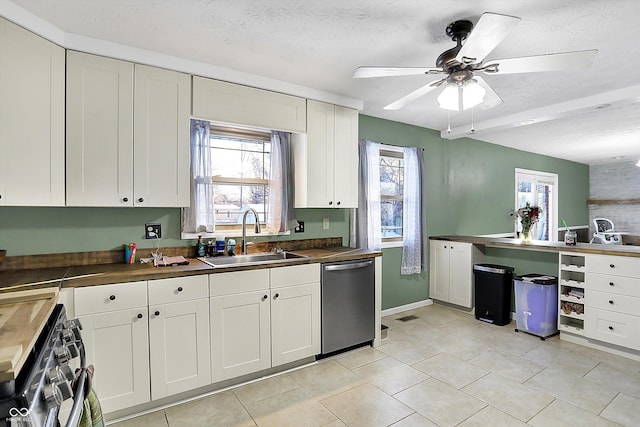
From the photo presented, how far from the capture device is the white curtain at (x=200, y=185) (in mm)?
2742

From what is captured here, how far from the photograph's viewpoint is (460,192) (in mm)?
4984

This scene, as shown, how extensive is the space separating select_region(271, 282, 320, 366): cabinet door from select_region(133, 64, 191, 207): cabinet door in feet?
3.50

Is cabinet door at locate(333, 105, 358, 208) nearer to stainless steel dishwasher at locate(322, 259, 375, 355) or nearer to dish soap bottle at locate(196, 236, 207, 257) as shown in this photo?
stainless steel dishwasher at locate(322, 259, 375, 355)

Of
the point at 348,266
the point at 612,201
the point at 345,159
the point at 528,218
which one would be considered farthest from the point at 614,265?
the point at 612,201

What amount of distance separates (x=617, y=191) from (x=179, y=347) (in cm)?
970

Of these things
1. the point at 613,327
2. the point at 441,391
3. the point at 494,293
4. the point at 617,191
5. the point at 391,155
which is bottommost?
the point at 441,391

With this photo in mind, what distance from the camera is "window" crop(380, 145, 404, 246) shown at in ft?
13.9

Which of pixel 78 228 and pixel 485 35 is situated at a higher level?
pixel 485 35

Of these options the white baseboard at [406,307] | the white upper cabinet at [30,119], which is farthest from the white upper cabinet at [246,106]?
the white baseboard at [406,307]

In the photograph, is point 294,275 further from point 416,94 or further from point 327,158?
point 416,94

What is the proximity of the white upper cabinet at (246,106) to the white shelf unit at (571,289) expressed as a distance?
2.95 m

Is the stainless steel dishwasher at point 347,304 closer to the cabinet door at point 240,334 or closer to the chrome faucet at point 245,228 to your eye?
the cabinet door at point 240,334

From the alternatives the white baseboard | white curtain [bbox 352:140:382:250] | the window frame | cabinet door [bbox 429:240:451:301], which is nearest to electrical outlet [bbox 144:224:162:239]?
white curtain [bbox 352:140:382:250]

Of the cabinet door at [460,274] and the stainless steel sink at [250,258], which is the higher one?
the stainless steel sink at [250,258]
